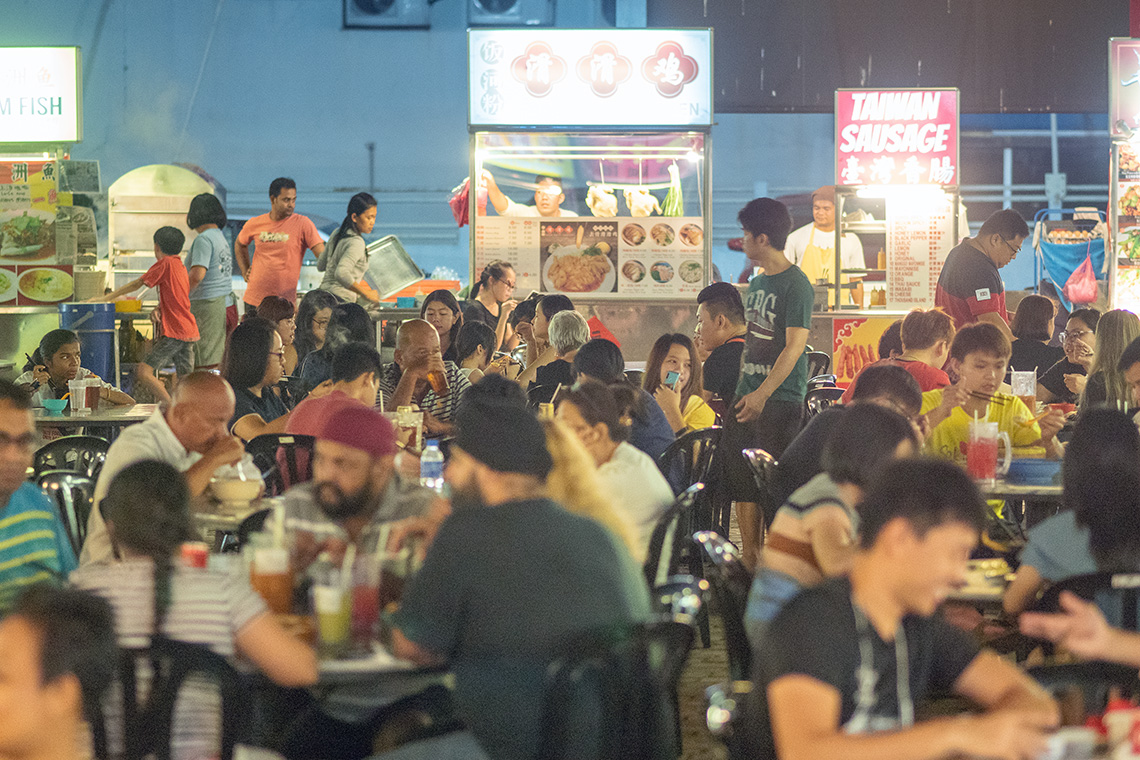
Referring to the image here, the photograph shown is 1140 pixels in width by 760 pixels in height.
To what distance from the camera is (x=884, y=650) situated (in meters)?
1.93

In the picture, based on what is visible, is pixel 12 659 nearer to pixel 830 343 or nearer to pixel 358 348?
pixel 358 348

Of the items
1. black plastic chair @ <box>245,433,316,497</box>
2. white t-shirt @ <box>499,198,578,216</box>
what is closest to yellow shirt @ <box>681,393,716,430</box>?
black plastic chair @ <box>245,433,316,497</box>

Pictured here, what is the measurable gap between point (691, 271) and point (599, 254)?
2.42 feet

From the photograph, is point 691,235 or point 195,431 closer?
point 195,431

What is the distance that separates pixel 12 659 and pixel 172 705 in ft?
1.40

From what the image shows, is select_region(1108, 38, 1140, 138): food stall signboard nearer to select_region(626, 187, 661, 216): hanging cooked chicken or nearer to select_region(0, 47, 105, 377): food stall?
select_region(626, 187, 661, 216): hanging cooked chicken

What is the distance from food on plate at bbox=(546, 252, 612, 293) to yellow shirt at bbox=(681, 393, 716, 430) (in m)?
3.76

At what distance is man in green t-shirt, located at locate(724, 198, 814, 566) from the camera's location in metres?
5.49

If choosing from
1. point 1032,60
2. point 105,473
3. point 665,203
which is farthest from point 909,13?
point 105,473

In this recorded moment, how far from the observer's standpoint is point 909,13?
1603cm

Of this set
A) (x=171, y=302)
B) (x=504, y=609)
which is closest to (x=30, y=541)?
(x=504, y=609)

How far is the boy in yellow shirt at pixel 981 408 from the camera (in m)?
→ 4.54

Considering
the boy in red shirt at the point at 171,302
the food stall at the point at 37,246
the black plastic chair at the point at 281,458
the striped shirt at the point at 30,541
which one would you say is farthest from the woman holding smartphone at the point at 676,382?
the food stall at the point at 37,246

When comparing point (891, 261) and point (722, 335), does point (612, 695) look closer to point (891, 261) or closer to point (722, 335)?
point (722, 335)
